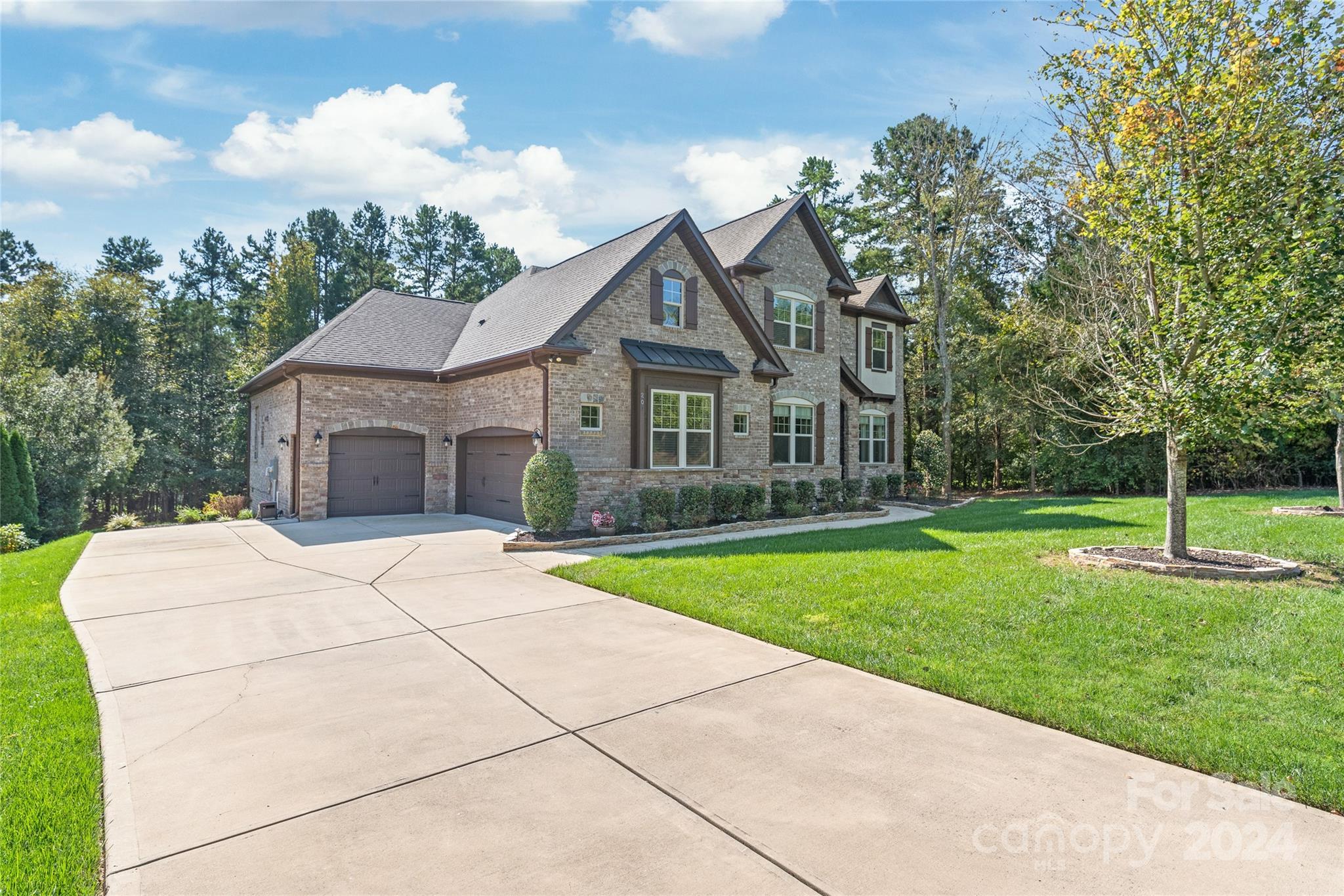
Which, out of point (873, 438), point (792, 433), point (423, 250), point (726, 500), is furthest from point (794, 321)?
point (423, 250)

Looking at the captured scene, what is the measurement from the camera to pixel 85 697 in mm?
4633

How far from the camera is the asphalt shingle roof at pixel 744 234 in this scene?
1750cm

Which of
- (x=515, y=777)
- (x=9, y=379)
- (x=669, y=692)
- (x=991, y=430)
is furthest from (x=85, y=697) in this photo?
(x=991, y=430)

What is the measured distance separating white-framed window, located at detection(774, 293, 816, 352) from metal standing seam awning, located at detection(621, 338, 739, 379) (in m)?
3.04

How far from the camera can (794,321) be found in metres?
18.4

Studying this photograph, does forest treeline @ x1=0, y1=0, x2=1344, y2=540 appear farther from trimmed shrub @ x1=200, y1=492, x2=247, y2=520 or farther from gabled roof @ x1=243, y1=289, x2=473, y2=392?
gabled roof @ x1=243, y1=289, x2=473, y2=392

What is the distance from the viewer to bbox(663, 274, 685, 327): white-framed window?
15141 millimetres

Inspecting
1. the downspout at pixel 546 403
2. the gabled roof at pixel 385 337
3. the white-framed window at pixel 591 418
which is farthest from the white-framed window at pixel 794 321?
the gabled roof at pixel 385 337

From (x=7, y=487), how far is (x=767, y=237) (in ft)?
64.5

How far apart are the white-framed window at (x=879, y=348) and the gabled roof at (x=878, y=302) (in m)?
0.48

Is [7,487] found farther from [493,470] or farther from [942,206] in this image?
[942,206]

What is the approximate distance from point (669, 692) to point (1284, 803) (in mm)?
3471

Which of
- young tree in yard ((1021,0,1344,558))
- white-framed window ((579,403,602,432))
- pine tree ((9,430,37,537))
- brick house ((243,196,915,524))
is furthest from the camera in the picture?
pine tree ((9,430,37,537))

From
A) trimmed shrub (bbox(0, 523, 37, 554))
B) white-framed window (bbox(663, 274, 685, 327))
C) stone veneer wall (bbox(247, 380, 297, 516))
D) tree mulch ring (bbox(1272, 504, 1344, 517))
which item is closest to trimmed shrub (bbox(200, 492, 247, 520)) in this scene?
stone veneer wall (bbox(247, 380, 297, 516))
